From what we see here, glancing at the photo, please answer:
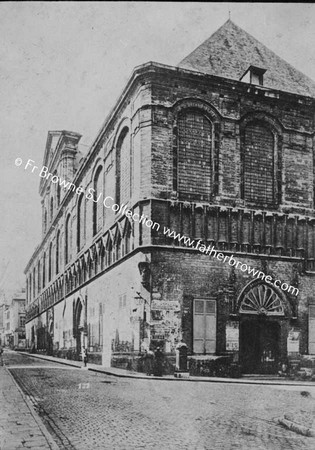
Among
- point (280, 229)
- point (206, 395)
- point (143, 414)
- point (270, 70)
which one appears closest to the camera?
point (143, 414)

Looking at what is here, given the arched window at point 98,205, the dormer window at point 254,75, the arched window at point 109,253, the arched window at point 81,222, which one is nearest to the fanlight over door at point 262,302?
the arched window at point 109,253

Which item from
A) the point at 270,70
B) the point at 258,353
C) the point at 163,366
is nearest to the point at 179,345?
the point at 163,366

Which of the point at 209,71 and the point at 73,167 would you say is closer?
the point at 209,71

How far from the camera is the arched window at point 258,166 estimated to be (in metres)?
17.8

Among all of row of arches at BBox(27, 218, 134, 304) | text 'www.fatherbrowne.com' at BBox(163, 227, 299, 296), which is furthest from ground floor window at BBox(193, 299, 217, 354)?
row of arches at BBox(27, 218, 134, 304)

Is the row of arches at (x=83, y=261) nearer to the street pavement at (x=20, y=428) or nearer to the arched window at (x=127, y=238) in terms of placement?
the arched window at (x=127, y=238)

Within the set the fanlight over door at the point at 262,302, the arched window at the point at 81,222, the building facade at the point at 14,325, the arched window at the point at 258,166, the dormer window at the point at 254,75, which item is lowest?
the building facade at the point at 14,325

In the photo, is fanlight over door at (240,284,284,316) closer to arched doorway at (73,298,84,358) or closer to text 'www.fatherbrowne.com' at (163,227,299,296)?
text 'www.fatherbrowne.com' at (163,227,299,296)

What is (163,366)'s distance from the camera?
53.8 ft

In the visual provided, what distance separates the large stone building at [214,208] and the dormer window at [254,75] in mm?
48

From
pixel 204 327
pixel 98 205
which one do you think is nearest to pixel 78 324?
pixel 98 205

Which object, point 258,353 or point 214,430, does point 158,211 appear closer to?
point 258,353

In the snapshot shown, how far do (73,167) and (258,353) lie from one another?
11.9m

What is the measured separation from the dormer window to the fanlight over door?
7.09 m
